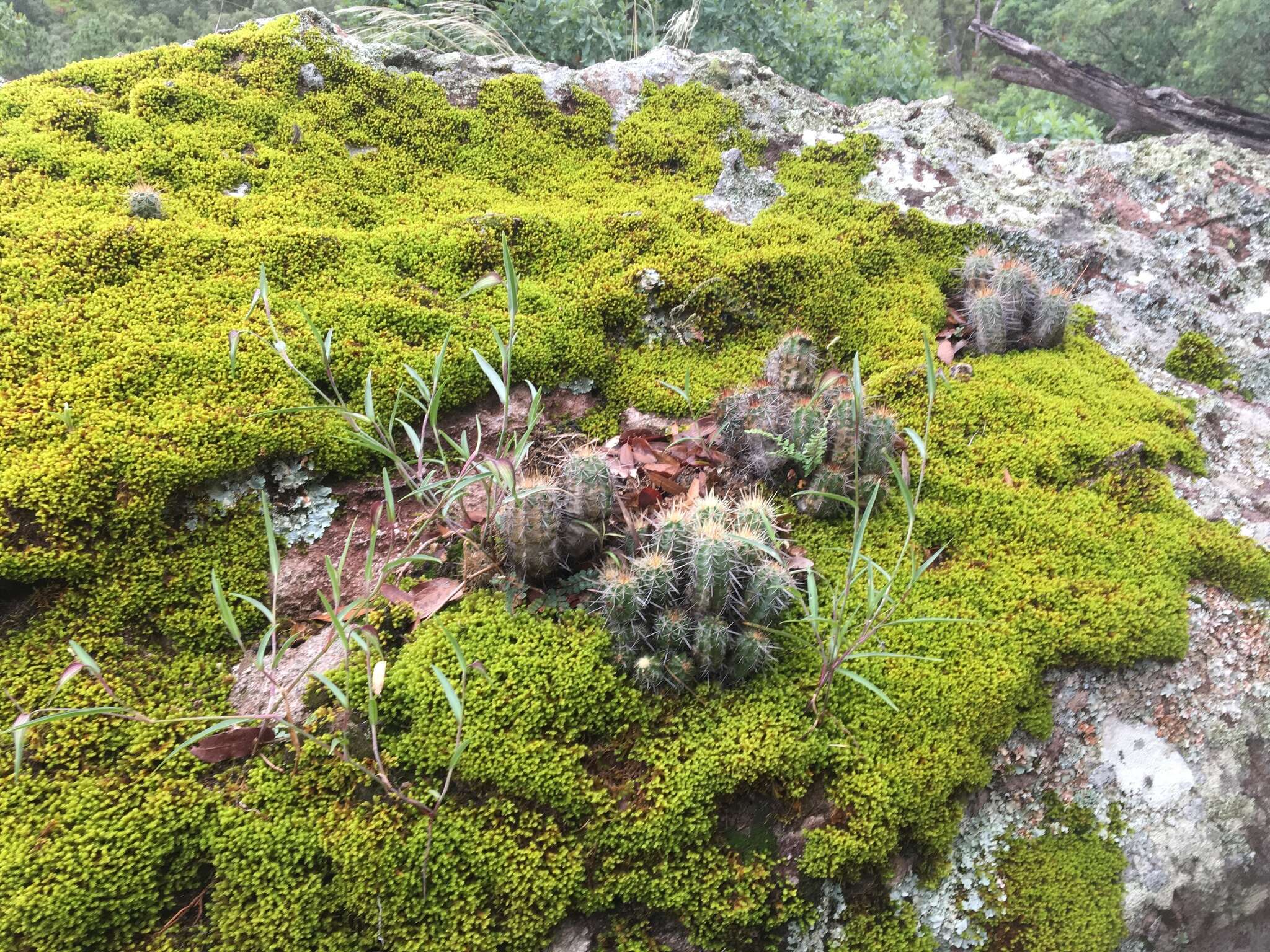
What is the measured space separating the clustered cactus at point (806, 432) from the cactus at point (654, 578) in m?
0.75

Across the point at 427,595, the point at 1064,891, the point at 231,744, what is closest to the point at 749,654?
the point at 427,595

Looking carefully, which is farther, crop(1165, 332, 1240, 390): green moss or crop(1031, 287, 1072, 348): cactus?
crop(1165, 332, 1240, 390): green moss

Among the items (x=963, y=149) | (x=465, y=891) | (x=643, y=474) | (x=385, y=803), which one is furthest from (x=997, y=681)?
(x=963, y=149)

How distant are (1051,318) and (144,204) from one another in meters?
4.36

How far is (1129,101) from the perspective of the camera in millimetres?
7070

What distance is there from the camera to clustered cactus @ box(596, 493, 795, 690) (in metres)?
2.14

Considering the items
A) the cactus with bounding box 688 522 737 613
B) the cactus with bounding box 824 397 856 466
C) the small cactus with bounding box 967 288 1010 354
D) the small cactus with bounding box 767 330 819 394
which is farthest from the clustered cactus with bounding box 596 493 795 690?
the small cactus with bounding box 967 288 1010 354

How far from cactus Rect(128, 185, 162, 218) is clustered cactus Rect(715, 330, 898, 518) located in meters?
2.76

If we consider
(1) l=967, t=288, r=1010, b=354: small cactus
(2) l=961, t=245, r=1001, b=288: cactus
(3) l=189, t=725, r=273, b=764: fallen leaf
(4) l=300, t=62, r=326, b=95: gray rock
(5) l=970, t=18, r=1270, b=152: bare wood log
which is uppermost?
(5) l=970, t=18, r=1270, b=152: bare wood log

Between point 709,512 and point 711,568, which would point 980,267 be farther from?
point 711,568

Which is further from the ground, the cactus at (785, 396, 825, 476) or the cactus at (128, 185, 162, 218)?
the cactus at (128, 185, 162, 218)

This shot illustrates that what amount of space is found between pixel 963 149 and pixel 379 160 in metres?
3.59

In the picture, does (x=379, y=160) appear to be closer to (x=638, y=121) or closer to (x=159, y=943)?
(x=638, y=121)

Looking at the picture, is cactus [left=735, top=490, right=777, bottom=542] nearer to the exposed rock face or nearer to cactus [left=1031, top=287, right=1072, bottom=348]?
the exposed rock face
